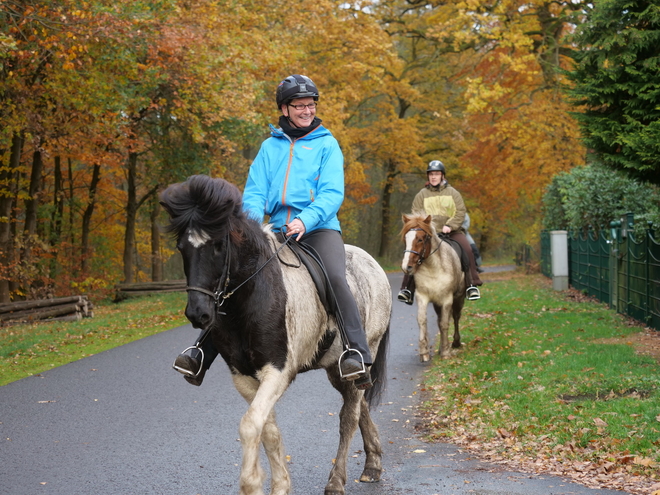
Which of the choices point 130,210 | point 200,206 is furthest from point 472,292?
point 130,210

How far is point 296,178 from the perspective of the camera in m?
5.40

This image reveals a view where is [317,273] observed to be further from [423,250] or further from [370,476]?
[423,250]

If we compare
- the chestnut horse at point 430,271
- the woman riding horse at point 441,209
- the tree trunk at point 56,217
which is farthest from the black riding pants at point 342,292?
the tree trunk at point 56,217

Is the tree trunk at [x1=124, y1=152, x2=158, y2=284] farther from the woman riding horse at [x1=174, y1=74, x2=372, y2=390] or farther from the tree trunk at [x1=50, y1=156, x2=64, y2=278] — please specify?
the woman riding horse at [x1=174, y1=74, x2=372, y2=390]

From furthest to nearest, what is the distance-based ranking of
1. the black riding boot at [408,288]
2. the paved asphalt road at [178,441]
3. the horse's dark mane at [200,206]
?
1. the black riding boot at [408,288]
2. the paved asphalt road at [178,441]
3. the horse's dark mane at [200,206]

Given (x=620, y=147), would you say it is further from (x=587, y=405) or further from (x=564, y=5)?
(x=564, y=5)

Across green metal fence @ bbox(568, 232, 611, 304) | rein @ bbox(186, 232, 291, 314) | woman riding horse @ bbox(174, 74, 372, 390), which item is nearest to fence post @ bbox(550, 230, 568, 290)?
green metal fence @ bbox(568, 232, 611, 304)

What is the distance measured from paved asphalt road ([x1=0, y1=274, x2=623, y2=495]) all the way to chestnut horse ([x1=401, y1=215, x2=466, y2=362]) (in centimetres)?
87

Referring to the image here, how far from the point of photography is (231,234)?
4609 millimetres

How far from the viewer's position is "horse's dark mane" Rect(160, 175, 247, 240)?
439 cm

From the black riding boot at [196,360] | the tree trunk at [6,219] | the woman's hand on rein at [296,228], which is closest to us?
the black riding boot at [196,360]

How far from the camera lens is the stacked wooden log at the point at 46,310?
18.9m

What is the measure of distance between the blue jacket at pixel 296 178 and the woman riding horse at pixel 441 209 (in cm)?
695

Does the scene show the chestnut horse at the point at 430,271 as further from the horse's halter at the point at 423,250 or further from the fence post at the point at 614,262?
the fence post at the point at 614,262
